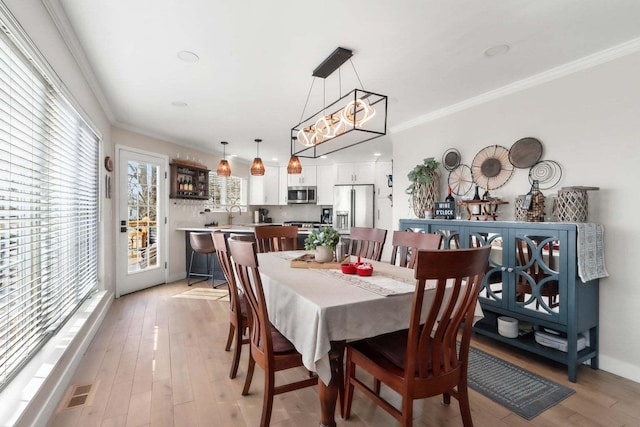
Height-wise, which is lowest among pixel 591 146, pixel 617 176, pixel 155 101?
pixel 617 176

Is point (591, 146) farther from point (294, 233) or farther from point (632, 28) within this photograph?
point (294, 233)

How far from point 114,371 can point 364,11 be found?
2.93 metres

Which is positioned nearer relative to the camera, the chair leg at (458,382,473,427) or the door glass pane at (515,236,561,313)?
the chair leg at (458,382,473,427)

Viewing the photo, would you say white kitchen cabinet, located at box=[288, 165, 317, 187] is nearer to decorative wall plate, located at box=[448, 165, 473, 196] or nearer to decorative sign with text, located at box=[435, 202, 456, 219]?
decorative wall plate, located at box=[448, 165, 473, 196]

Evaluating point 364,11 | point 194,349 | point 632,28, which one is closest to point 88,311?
point 194,349

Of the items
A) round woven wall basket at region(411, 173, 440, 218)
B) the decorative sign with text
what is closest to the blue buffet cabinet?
the decorative sign with text

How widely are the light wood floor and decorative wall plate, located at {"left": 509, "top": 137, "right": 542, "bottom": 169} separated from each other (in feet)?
5.30

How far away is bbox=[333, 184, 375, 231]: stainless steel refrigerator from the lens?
633 centimetres

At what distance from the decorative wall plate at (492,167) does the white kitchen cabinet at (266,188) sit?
14.9ft

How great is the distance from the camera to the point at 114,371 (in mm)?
2215

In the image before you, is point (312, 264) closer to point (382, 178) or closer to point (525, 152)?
point (525, 152)

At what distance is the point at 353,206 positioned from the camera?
21.0ft

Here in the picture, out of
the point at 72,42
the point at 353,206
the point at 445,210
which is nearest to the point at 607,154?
the point at 445,210

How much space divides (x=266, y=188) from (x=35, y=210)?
202 inches
